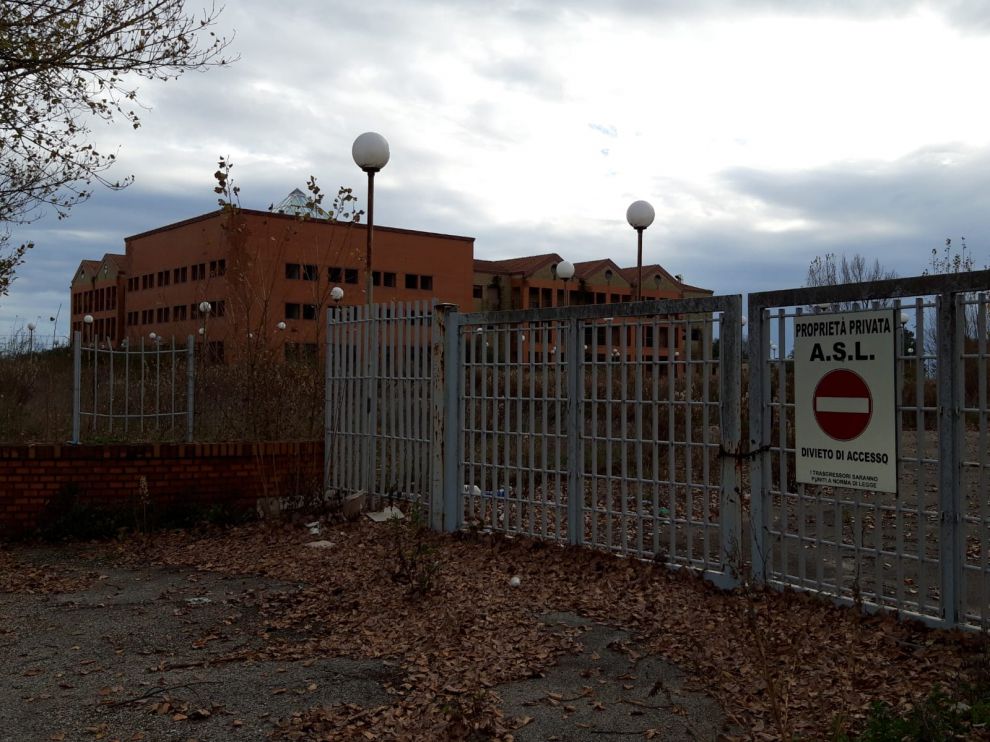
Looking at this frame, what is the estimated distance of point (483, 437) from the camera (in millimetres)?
8617

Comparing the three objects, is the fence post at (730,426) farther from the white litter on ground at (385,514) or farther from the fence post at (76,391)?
the fence post at (76,391)

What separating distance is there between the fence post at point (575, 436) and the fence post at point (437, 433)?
1617 mm

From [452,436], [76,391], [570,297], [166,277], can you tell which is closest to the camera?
[452,436]

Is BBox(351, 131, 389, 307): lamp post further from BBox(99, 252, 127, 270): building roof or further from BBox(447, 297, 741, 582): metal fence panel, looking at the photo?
BBox(99, 252, 127, 270): building roof

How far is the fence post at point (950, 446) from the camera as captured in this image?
17.6 feet


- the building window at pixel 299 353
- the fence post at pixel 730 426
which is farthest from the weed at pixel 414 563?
the building window at pixel 299 353

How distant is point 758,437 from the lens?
6.46 m

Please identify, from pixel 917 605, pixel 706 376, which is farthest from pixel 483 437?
pixel 917 605

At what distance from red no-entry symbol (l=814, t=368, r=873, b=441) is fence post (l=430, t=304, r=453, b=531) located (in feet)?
13.2

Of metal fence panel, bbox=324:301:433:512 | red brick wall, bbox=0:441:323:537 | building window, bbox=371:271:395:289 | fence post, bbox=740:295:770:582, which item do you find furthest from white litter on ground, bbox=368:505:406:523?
building window, bbox=371:271:395:289

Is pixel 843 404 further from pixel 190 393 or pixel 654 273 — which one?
pixel 654 273

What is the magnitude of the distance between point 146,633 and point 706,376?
4.33 metres

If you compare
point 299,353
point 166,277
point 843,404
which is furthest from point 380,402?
point 166,277

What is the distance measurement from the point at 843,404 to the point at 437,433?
4.28 m
